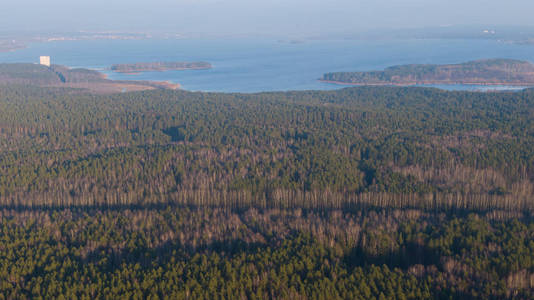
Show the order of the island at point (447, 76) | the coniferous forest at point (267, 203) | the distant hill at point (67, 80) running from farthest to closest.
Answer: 1. the island at point (447, 76)
2. the distant hill at point (67, 80)
3. the coniferous forest at point (267, 203)

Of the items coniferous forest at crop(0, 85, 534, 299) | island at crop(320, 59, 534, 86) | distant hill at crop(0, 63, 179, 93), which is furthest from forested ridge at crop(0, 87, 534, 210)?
island at crop(320, 59, 534, 86)

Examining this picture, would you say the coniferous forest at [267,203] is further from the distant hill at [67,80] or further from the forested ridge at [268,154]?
the distant hill at [67,80]

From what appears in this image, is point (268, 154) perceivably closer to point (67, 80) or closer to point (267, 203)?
point (267, 203)

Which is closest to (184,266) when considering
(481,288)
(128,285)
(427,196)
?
(128,285)

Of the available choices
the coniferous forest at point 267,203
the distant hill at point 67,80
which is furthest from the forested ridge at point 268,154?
the distant hill at point 67,80

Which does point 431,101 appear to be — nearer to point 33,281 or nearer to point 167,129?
point 167,129

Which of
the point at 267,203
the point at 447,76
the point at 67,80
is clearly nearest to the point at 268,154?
the point at 267,203

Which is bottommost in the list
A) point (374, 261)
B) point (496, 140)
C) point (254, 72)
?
point (374, 261)
